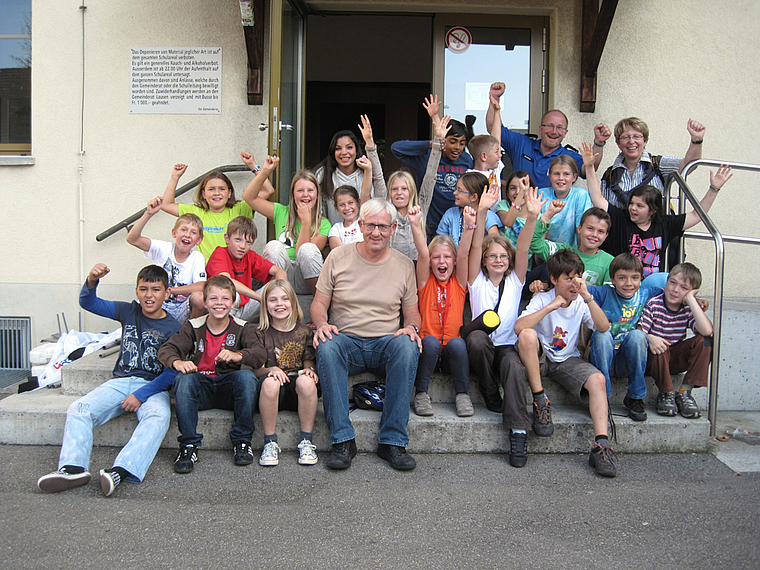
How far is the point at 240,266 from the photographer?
4168 millimetres

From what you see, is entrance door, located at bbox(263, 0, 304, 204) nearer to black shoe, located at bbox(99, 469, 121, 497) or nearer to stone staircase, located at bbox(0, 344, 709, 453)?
stone staircase, located at bbox(0, 344, 709, 453)

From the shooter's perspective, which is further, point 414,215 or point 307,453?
point 414,215

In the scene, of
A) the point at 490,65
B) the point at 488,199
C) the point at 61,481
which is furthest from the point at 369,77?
the point at 61,481

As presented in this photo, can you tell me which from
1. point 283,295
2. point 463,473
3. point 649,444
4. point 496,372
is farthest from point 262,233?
point 649,444

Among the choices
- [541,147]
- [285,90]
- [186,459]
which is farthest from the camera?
[285,90]

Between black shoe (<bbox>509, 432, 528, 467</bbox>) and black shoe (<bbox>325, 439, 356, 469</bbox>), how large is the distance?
842mm

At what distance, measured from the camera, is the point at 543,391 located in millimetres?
3547

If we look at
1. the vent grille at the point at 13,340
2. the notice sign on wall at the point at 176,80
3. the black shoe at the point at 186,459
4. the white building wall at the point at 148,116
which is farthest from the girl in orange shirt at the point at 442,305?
the vent grille at the point at 13,340

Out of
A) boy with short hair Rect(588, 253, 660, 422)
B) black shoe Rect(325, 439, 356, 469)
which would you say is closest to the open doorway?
boy with short hair Rect(588, 253, 660, 422)

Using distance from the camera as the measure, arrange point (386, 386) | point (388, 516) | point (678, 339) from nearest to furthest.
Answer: point (388, 516) → point (386, 386) → point (678, 339)

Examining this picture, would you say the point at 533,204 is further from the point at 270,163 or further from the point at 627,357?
the point at 270,163

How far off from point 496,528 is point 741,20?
522 cm

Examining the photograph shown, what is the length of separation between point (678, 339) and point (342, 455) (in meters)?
2.10

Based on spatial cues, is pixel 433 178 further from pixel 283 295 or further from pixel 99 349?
pixel 99 349
